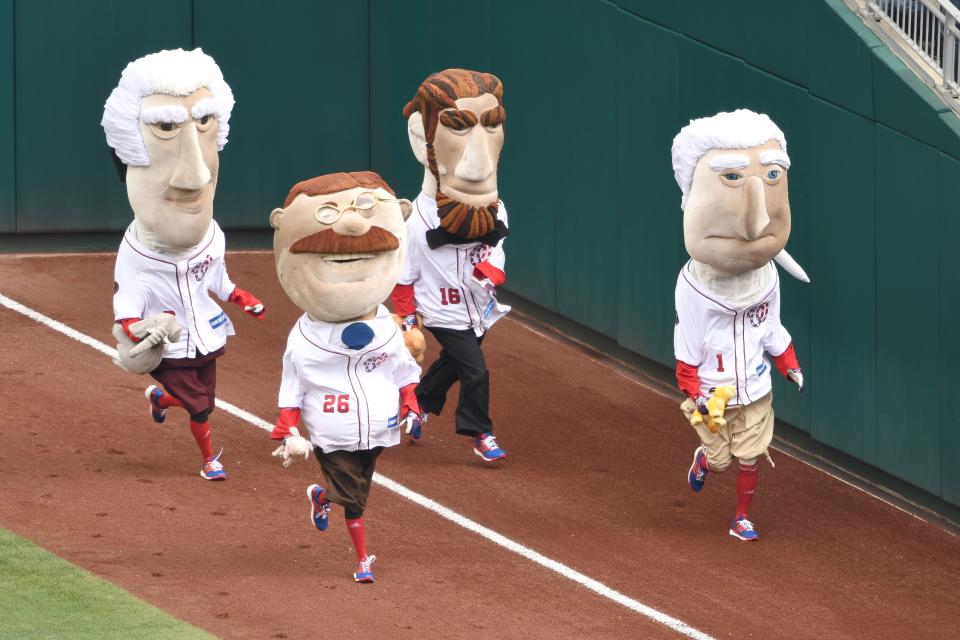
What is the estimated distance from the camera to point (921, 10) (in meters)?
12.0

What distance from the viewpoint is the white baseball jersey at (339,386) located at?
31.8 ft

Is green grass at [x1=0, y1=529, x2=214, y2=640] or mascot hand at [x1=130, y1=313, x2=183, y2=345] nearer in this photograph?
green grass at [x1=0, y1=529, x2=214, y2=640]

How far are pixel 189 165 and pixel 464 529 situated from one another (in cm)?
277

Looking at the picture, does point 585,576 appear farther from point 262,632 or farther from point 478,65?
point 478,65

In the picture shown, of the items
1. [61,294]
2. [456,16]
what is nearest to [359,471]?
[61,294]

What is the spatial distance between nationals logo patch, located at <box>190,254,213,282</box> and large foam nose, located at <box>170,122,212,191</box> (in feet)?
1.62

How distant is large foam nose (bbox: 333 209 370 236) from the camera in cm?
948

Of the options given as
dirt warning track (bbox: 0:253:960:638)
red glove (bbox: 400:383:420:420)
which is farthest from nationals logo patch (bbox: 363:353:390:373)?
dirt warning track (bbox: 0:253:960:638)

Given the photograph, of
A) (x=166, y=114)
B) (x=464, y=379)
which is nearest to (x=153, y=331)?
(x=166, y=114)

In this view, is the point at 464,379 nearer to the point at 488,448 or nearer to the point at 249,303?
the point at 488,448

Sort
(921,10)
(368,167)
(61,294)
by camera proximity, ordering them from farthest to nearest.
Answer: (368,167) < (61,294) < (921,10)

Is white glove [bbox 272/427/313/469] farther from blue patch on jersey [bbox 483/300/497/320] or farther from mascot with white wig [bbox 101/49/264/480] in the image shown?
blue patch on jersey [bbox 483/300/497/320]

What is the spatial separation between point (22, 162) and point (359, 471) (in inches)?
299

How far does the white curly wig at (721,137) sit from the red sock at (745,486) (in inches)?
64.5
